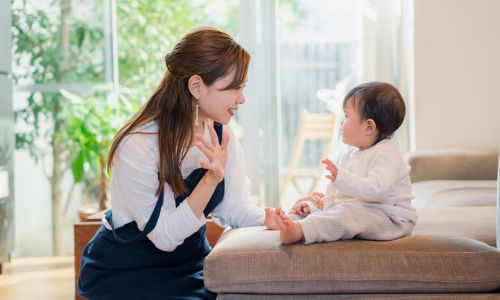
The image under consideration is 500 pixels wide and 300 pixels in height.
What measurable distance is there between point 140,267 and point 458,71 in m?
2.89

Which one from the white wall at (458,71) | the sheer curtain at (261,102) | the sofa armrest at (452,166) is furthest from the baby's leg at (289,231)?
the sheer curtain at (261,102)

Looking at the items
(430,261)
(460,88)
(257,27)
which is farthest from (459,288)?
(257,27)

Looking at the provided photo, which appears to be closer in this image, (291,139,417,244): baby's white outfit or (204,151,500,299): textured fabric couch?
(204,151,500,299): textured fabric couch

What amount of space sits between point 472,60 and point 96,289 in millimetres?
3033

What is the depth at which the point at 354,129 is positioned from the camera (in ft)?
7.10

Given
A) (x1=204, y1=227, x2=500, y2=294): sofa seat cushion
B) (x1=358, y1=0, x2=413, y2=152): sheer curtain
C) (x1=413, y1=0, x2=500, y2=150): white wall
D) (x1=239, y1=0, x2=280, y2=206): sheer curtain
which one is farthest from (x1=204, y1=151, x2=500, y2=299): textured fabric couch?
(x1=239, y1=0, x2=280, y2=206): sheer curtain

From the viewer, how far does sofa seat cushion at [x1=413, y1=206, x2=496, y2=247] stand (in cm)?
236

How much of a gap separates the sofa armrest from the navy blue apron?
6.74 feet

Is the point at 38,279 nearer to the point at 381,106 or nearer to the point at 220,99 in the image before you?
the point at 220,99

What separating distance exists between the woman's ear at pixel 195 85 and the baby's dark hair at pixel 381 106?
435mm

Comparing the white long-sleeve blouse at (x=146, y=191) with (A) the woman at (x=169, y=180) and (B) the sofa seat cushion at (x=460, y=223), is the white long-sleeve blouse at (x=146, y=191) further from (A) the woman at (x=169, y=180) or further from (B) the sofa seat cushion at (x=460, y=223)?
(B) the sofa seat cushion at (x=460, y=223)

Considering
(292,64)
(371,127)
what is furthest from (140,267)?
(292,64)

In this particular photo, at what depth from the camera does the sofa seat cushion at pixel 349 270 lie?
1803 millimetres

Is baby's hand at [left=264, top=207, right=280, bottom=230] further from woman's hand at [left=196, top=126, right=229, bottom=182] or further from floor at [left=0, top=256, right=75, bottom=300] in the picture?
floor at [left=0, top=256, right=75, bottom=300]
